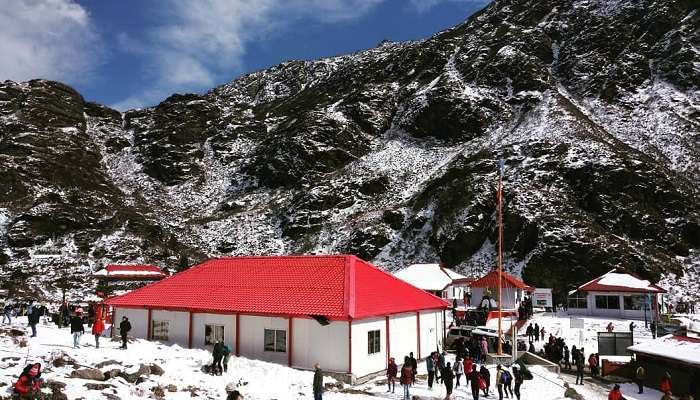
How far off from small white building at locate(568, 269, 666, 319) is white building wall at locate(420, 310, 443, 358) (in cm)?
2532

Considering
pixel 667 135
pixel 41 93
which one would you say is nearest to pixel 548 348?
pixel 667 135

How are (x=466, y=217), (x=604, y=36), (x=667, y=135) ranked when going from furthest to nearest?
1. (x=604, y=36)
2. (x=667, y=135)
3. (x=466, y=217)

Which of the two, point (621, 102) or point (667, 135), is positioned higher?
point (621, 102)

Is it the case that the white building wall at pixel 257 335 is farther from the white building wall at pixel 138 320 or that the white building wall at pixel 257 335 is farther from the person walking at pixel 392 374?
the white building wall at pixel 138 320

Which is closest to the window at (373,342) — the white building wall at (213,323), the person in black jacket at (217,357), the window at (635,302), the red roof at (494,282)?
the white building wall at (213,323)

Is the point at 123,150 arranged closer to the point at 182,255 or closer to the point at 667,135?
the point at 182,255

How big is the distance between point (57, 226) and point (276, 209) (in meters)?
35.4

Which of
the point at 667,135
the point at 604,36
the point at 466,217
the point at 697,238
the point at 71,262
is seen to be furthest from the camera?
the point at 604,36

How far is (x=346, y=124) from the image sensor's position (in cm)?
11219

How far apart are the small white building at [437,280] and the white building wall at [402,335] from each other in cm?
2432

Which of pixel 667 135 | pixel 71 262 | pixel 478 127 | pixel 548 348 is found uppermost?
pixel 478 127

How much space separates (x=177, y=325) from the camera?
92.0 feet

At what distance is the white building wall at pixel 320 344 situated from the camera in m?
22.9

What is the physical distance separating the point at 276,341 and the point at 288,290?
2750 mm
